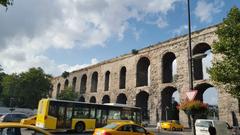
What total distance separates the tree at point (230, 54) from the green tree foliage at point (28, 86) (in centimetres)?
3643

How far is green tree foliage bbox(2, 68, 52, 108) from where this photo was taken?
48219 mm

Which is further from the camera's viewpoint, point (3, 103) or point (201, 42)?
point (3, 103)

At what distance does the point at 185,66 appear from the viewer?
33.8 meters

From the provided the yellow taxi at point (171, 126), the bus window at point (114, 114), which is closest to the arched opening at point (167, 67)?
the yellow taxi at point (171, 126)

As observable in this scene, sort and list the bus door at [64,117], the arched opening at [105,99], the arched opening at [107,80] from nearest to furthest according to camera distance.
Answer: the bus door at [64,117]
the arched opening at [105,99]
the arched opening at [107,80]

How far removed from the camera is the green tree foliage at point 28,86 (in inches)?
1898

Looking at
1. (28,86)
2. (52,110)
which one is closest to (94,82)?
(28,86)

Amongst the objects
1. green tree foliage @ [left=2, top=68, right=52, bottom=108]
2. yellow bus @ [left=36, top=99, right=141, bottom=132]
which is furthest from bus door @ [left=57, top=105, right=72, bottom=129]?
green tree foliage @ [left=2, top=68, right=52, bottom=108]

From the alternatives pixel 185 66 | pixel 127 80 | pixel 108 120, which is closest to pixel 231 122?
pixel 185 66

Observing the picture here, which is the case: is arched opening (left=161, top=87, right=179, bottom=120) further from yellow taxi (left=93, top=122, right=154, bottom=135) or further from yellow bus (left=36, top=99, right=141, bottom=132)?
yellow taxi (left=93, top=122, right=154, bottom=135)

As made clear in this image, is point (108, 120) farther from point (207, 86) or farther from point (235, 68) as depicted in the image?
point (207, 86)

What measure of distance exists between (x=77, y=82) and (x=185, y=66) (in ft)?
Result: 91.8

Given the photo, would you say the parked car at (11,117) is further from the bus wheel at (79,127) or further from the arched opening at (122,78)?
the arched opening at (122,78)

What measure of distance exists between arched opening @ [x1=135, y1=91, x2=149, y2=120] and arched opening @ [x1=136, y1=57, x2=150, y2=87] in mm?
1519
